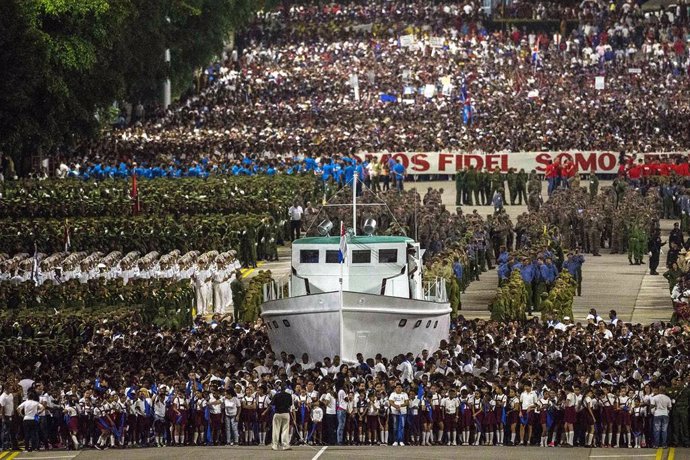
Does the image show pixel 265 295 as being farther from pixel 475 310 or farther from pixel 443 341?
pixel 475 310

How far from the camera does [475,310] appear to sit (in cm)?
5244

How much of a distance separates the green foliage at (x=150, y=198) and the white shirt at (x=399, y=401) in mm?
24050

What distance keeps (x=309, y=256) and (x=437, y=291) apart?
2.92 metres

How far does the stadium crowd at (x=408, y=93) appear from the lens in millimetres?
78375

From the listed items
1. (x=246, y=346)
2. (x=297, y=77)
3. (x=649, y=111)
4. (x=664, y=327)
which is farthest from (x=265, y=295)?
(x=297, y=77)

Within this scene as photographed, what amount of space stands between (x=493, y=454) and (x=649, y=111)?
47.5 meters

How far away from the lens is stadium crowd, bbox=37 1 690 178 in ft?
257

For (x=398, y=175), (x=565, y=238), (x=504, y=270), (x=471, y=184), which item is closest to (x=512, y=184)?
(x=471, y=184)

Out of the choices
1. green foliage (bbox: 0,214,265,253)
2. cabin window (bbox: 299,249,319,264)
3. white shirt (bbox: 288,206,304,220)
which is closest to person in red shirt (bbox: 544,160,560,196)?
white shirt (bbox: 288,206,304,220)

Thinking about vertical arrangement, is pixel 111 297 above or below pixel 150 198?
below

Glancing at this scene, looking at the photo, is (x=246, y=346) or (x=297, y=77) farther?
(x=297, y=77)

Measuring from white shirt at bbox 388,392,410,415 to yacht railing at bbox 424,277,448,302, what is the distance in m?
6.56

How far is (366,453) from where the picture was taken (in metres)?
37.0

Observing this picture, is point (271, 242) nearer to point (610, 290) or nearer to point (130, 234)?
point (130, 234)
